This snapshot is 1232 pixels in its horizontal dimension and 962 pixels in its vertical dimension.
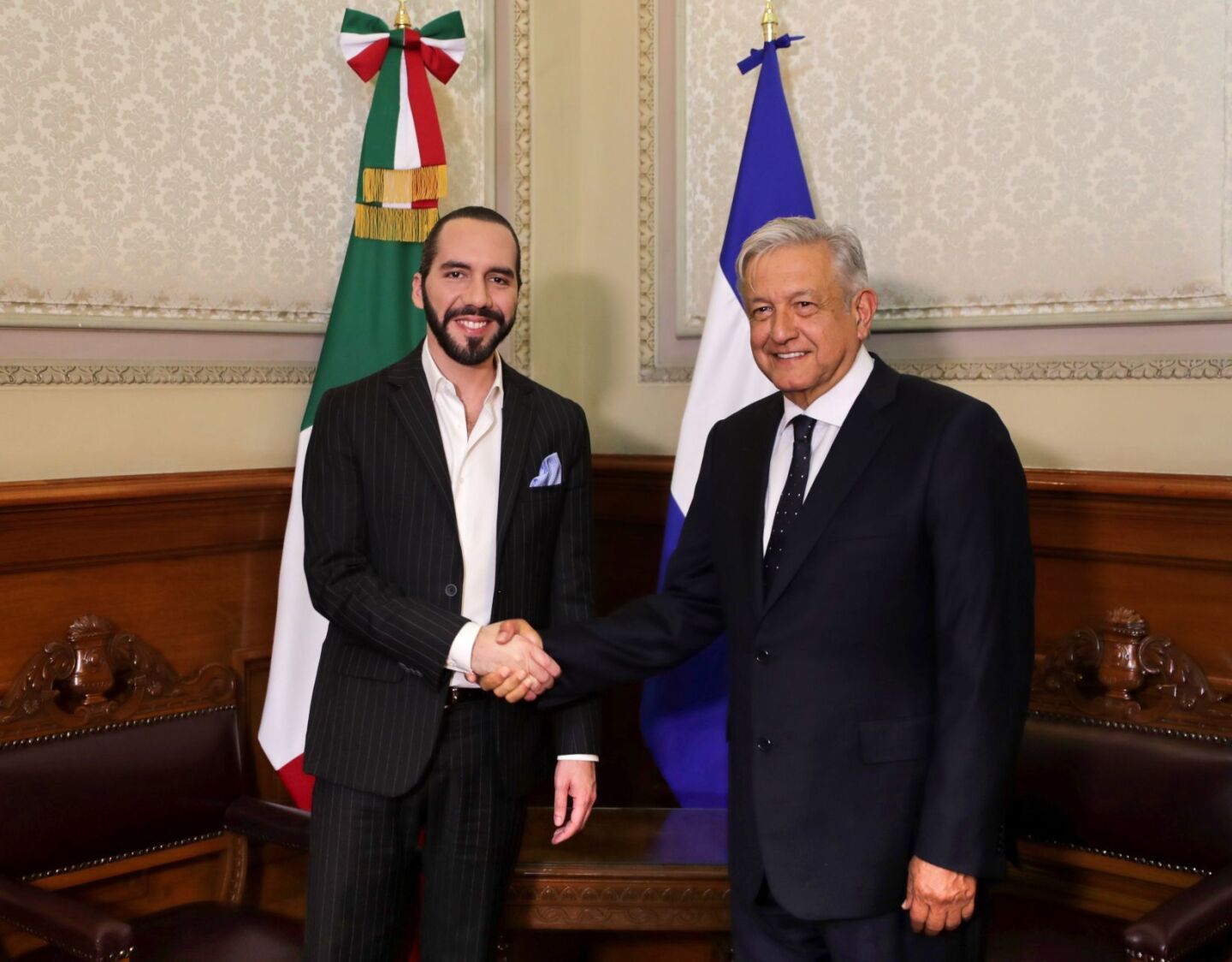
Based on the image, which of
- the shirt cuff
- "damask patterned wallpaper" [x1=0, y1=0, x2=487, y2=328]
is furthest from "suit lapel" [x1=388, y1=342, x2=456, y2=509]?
"damask patterned wallpaper" [x1=0, y1=0, x2=487, y2=328]

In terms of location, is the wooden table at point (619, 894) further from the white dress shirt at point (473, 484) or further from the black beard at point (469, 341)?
the black beard at point (469, 341)

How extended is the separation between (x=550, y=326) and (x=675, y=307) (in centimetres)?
45

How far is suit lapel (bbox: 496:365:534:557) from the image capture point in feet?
7.54

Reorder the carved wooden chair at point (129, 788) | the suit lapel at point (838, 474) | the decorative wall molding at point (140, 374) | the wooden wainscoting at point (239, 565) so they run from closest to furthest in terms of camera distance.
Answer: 1. the suit lapel at point (838, 474)
2. the carved wooden chair at point (129, 788)
3. the wooden wainscoting at point (239, 565)
4. the decorative wall molding at point (140, 374)

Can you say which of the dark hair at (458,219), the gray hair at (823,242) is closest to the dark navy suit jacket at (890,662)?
the gray hair at (823,242)

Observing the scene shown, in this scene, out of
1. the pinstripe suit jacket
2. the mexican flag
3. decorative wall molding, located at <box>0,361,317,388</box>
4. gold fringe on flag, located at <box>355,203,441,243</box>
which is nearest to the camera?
the pinstripe suit jacket

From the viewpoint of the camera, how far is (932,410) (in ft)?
6.51

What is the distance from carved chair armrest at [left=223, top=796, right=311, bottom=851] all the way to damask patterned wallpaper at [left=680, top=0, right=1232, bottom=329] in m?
1.94

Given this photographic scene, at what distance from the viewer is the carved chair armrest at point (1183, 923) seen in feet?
6.81

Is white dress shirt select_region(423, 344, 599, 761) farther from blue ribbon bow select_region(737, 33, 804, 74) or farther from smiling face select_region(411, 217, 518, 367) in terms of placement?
blue ribbon bow select_region(737, 33, 804, 74)

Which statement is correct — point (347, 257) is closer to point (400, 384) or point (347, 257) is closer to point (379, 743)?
point (400, 384)

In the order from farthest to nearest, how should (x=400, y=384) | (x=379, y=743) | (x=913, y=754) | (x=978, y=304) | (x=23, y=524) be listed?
(x=978, y=304) < (x=23, y=524) < (x=400, y=384) < (x=379, y=743) < (x=913, y=754)

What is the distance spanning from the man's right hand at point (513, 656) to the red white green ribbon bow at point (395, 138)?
53.4 inches

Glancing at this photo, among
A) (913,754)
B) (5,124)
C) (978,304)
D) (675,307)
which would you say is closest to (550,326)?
(675,307)
